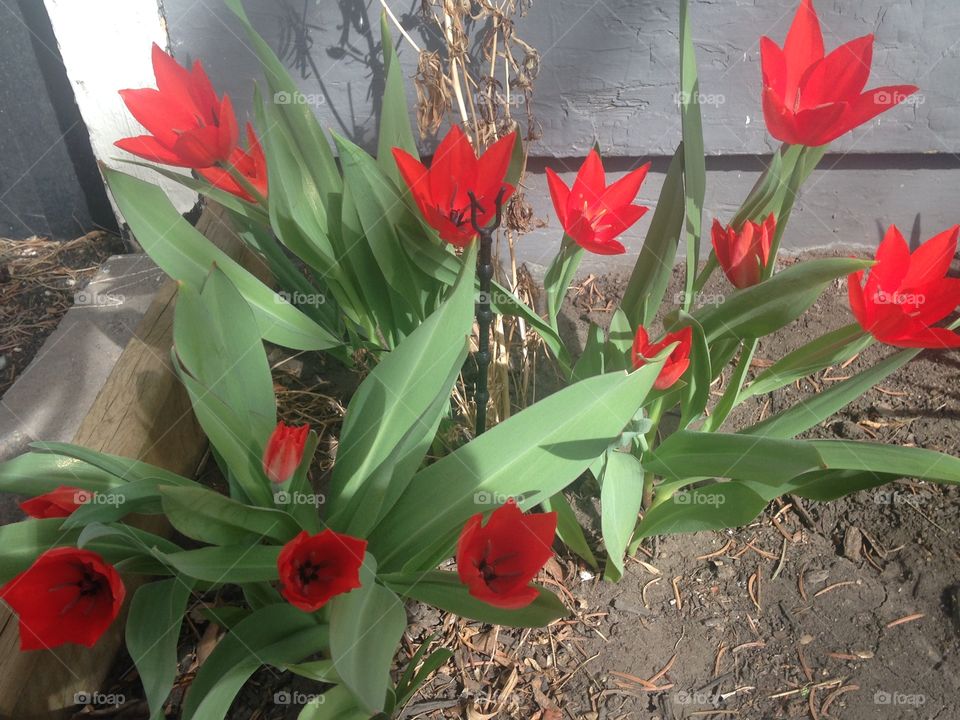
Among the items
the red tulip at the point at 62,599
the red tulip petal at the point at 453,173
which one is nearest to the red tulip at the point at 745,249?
the red tulip petal at the point at 453,173

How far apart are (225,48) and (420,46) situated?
49 centimetres

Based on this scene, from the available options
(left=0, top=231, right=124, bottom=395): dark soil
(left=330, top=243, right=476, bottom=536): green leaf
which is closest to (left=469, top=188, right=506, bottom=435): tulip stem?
(left=330, top=243, right=476, bottom=536): green leaf

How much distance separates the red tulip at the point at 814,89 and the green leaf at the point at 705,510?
0.53 meters

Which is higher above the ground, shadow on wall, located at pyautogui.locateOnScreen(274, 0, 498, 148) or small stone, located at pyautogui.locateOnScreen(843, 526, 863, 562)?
shadow on wall, located at pyautogui.locateOnScreen(274, 0, 498, 148)

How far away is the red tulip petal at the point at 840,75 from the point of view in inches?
40.3

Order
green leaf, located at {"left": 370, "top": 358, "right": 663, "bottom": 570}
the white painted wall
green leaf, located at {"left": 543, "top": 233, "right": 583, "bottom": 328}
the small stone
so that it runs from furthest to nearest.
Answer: the white painted wall < the small stone < green leaf, located at {"left": 543, "top": 233, "right": 583, "bottom": 328} < green leaf, located at {"left": 370, "top": 358, "right": 663, "bottom": 570}

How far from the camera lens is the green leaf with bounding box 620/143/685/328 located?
49.6 inches

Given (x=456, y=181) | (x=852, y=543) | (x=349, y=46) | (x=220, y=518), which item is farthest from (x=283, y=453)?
(x=349, y=46)

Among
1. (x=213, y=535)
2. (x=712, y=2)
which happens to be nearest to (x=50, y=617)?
(x=213, y=535)

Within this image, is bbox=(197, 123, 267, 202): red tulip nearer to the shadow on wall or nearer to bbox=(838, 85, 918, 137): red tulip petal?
the shadow on wall

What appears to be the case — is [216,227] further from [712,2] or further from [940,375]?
[940,375]

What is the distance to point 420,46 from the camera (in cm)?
183

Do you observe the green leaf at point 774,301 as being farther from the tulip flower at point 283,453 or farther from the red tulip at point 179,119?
the red tulip at point 179,119

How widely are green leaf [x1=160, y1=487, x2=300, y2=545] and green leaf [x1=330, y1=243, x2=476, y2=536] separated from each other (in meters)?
0.10
